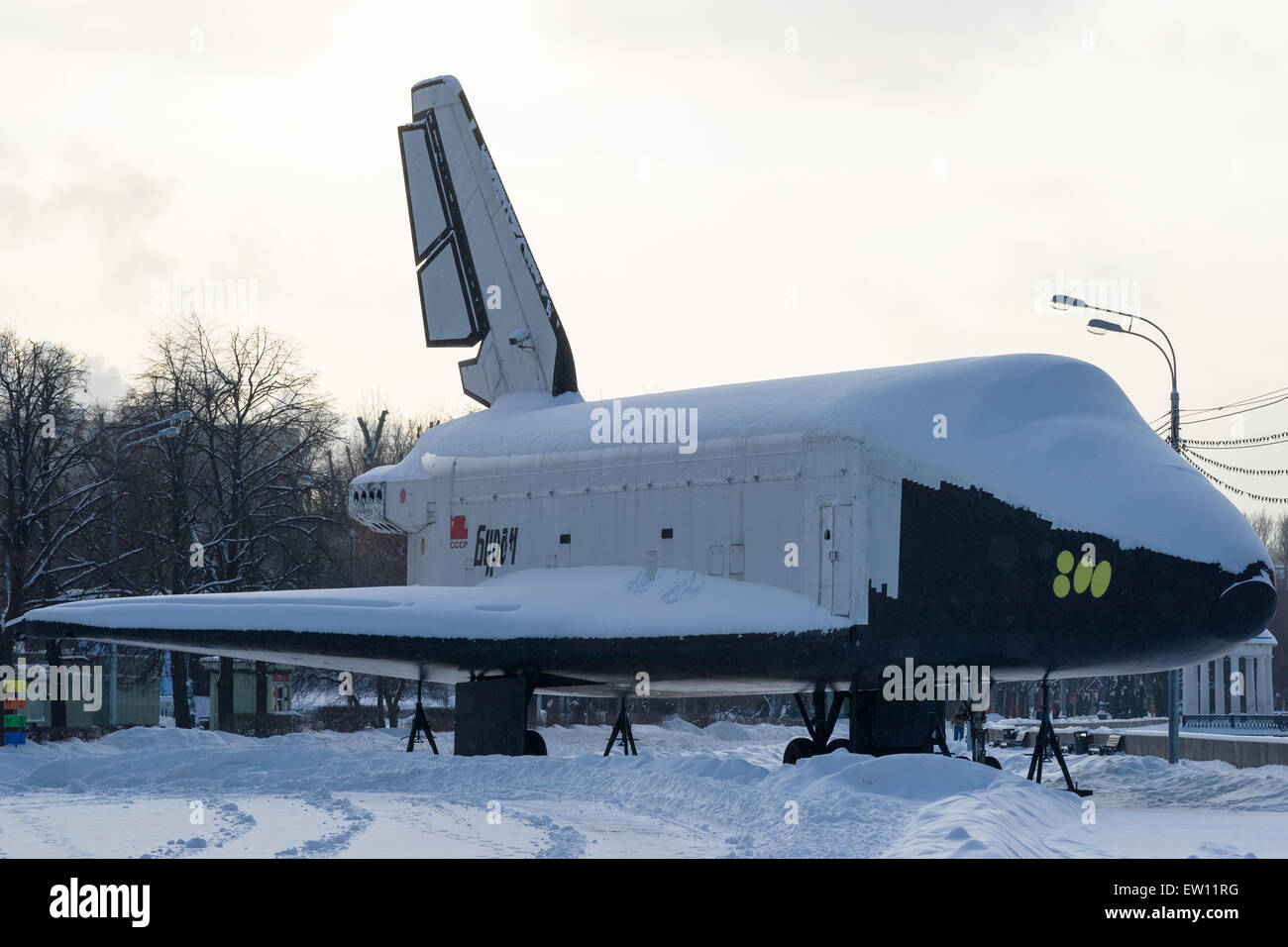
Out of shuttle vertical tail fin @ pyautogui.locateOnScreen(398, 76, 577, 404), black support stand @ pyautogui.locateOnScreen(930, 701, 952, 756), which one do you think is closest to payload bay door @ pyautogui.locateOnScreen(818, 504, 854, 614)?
black support stand @ pyautogui.locateOnScreen(930, 701, 952, 756)

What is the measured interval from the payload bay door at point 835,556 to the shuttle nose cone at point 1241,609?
3.37 metres

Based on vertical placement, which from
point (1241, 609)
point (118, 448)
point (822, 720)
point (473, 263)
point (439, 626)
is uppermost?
point (473, 263)

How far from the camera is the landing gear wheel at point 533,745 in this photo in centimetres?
1702

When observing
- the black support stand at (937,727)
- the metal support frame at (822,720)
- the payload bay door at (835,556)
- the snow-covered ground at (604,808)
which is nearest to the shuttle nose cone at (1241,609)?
the snow-covered ground at (604,808)

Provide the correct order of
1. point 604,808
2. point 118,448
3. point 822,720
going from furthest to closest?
point 118,448
point 822,720
point 604,808

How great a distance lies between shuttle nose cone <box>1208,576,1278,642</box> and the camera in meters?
13.5

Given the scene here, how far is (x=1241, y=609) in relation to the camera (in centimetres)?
1352

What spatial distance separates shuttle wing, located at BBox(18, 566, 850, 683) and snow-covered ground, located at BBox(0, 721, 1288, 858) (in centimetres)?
115

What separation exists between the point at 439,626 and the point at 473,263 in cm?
689

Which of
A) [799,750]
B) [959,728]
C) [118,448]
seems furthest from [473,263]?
[959,728]

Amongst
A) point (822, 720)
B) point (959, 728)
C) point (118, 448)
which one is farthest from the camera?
point (959, 728)

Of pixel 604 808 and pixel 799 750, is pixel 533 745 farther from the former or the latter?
pixel 604 808

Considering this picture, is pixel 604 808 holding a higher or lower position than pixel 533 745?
higher
